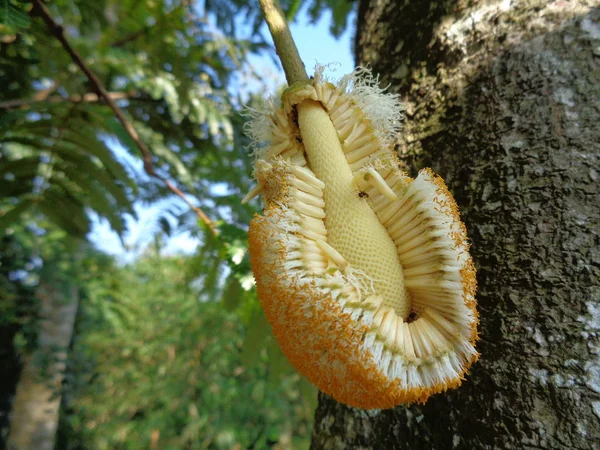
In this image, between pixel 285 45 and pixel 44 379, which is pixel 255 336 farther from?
pixel 44 379

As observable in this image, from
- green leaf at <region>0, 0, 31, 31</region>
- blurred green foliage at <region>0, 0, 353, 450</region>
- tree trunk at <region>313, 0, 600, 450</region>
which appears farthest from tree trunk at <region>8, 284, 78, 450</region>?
tree trunk at <region>313, 0, 600, 450</region>

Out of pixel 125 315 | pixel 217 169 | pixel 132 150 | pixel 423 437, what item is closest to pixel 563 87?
pixel 423 437

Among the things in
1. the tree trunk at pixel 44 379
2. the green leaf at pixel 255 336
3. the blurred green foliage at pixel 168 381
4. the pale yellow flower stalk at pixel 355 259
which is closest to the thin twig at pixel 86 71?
the green leaf at pixel 255 336

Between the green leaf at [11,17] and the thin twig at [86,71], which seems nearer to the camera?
the green leaf at [11,17]

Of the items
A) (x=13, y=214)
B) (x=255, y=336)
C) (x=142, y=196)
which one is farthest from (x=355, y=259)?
(x=142, y=196)

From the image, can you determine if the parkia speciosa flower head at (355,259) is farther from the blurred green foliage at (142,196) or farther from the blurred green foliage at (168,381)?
the blurred green foliage at (168,381)

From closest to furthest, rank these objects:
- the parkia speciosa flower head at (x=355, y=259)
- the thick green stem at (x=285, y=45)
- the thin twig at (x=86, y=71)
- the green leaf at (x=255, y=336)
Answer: the parkia speciosa flower head at (x=355, y=259) → the thick green stem at (x=285, y=45) → the thin twig at (x=86, y=71) → the green leaf at (x=255, y=336)
